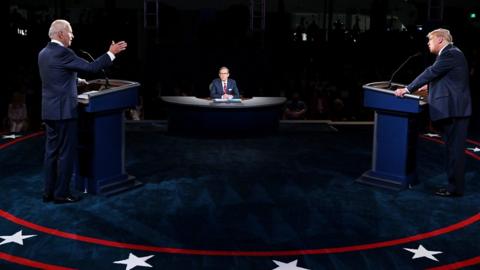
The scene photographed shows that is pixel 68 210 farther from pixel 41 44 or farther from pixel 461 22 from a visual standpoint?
pixel 461 22

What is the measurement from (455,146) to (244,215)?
75.0 inches

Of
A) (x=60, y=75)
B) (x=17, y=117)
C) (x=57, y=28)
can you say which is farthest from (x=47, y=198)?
(x=17, y=117)

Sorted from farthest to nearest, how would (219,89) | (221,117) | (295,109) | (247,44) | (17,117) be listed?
(247,44) → (295,109) → (219,89) → (17,117) → (221,117)

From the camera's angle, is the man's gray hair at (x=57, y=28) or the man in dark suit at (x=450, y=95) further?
the man in dark suit at (x=450, y=95)

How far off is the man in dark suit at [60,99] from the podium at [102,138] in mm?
237

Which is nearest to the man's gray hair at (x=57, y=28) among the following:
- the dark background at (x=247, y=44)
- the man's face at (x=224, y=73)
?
the man's face at (x=224, y=73)

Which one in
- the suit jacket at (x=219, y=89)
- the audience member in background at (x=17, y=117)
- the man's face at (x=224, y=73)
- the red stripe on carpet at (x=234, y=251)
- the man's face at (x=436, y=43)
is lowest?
the red stripe on carpet at (x=234, y=251)

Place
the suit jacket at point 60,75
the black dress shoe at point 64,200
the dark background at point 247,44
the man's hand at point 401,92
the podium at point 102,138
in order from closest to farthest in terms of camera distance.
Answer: the suit jacket at point 60,75
the black dress shoe at point 64,200
the podium at point 102,138
the man's hand at point 401,92
the dark background at point 247,44

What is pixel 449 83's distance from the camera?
5152mm

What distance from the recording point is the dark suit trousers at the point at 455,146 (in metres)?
5.21

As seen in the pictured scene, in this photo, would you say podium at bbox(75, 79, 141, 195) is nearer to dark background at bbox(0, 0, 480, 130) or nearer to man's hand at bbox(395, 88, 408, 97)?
man's hand at bbox(395, 88, 408, 97)

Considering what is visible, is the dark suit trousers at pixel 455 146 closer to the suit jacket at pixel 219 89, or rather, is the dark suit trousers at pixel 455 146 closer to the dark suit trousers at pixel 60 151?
the dark suit trousers at pixel 60 151

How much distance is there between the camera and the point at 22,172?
6.07m

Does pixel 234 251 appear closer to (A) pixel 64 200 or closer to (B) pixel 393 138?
(A) pixel 64 200
